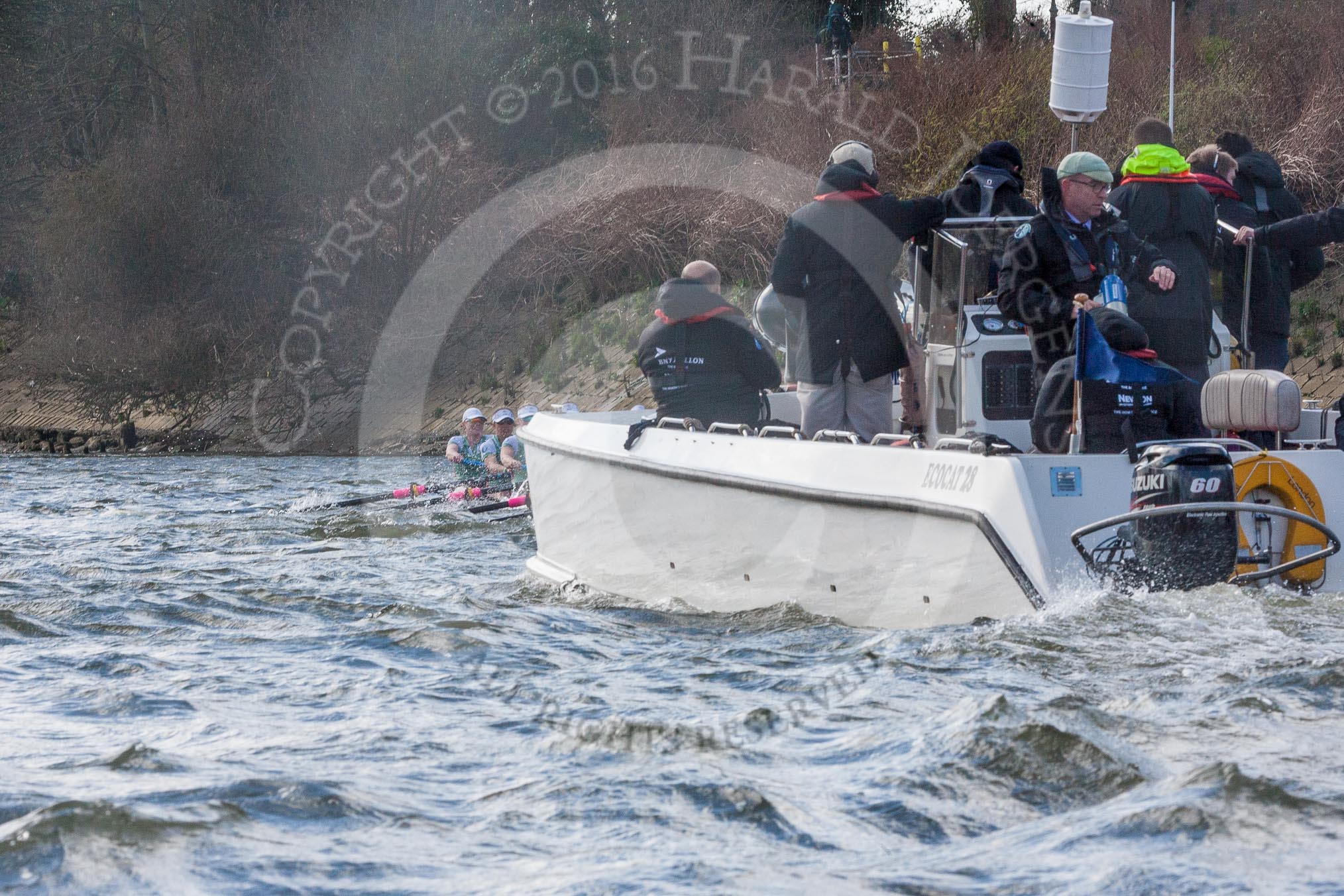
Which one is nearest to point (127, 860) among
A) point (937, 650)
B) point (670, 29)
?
point (937, 650)

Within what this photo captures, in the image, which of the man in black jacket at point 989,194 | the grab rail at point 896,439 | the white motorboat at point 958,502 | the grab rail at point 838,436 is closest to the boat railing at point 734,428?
the white motorboat at point 958,502

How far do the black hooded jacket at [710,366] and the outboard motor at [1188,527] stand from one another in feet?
9.06

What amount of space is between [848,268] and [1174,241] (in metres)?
1.28

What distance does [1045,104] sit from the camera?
68.4 feet

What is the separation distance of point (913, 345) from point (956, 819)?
3.96 m

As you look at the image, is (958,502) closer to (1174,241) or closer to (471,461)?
(1174,241)

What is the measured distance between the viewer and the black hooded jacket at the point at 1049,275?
232 inches

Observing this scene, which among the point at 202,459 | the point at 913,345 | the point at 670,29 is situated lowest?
the point at 202,459

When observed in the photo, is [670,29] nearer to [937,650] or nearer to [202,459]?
[202,459]

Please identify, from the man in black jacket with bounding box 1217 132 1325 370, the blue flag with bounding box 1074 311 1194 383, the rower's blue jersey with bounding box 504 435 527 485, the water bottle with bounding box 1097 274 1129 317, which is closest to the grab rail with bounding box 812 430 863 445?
the blue flag with bounding box 1074 311 1194 383

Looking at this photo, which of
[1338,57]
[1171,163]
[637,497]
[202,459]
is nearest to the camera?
[1171,163]

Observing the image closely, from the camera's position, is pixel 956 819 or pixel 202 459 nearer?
pixel 956 819

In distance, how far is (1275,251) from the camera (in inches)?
303

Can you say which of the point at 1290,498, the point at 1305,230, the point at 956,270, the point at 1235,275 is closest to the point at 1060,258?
the point at 956,270
